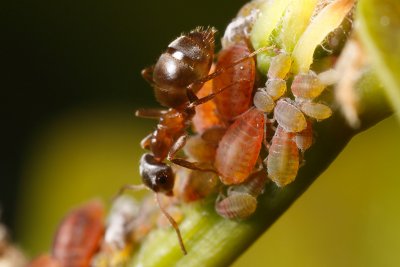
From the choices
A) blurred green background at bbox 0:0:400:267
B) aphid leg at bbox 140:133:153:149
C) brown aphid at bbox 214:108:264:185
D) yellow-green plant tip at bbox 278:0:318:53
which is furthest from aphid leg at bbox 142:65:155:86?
blurred green background at bbox 0:0:400:267

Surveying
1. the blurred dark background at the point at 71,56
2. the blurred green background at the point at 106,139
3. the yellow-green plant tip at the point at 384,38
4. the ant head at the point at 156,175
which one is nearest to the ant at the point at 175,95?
the ant head at the point at 156,175

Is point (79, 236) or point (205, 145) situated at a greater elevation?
point (205, 145)

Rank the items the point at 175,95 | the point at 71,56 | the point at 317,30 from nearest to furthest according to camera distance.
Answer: the point at 317,30
the point at 175,95
the point at 71,56

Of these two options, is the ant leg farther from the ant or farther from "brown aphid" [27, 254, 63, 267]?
"brown aphid" [27, 254, 63, 267]

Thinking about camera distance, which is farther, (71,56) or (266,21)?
(71,56)

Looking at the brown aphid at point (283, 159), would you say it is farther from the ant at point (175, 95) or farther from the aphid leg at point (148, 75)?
the aphid leg at point (148, 75)

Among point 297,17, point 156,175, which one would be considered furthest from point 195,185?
point 297,17

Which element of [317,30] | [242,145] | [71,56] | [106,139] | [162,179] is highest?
[317,30]

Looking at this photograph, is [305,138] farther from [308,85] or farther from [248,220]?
[248,220]
